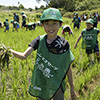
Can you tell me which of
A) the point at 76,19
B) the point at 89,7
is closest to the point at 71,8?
the point at 89,7

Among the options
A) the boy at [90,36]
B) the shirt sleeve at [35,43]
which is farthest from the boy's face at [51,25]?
the boy at [90,36]

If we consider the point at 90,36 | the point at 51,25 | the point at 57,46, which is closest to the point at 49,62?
the point at 57,46

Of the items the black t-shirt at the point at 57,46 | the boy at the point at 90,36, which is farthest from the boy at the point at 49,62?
the boy at the point at 90,36

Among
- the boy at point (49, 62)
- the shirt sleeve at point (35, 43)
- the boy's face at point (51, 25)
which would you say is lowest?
the boy at point (49, 62)

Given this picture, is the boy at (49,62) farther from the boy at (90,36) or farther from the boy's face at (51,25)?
the boy at (90,36)

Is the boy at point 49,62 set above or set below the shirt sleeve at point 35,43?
below

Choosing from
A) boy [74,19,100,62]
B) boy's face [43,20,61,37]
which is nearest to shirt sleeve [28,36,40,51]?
boy's face [43,20,61,37]

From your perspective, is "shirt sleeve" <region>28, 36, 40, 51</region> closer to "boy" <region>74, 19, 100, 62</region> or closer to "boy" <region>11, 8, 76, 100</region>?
"boy" <region>11, 8, 76, 100</region>

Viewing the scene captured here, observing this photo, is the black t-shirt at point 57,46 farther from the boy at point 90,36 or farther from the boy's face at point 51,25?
the boy at point 90,36

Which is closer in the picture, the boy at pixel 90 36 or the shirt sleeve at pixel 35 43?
the shirt sleeve at pixel 35 43

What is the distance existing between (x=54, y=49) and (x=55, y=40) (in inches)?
3.7

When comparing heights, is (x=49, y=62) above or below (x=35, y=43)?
below

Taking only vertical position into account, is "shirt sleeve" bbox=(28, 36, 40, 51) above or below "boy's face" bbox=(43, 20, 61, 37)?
below

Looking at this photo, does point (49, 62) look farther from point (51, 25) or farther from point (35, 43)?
point (51, 25)
